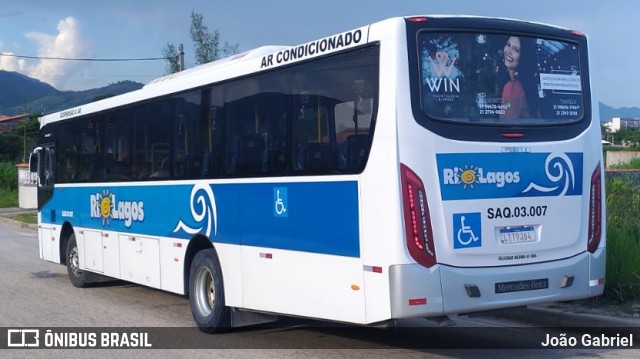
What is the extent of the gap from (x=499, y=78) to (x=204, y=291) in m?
4.78

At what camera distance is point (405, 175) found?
24.9ft

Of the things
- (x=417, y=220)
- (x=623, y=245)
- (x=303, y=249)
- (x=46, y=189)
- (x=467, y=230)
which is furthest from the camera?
(x=46, y=189)

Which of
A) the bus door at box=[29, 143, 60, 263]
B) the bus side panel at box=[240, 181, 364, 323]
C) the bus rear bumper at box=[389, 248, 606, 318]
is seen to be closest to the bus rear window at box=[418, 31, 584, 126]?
the bus side panel at box=[240, 181, 364, 323]

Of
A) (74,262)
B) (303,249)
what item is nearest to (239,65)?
(303,249)

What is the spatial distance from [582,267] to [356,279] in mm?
2359

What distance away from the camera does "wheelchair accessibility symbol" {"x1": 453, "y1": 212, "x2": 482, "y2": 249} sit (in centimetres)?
778

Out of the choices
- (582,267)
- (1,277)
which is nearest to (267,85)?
(582,267)

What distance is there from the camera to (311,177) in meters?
8.57

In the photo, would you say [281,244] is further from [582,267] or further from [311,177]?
[582,267]

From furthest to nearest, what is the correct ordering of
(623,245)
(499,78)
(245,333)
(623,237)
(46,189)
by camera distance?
1. (46,189)
2. (623,237)
3. (623,245)
4. (245,333)
5. (499,78)

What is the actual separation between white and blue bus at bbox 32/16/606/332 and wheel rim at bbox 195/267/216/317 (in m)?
0.18

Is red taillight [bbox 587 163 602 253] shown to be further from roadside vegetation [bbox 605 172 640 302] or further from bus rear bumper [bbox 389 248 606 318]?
roadside vegetation [bbox 605 172 640 302]

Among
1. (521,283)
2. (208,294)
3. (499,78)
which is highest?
(499,78)

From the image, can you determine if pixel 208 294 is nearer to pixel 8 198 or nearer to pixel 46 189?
pixel 46 189
